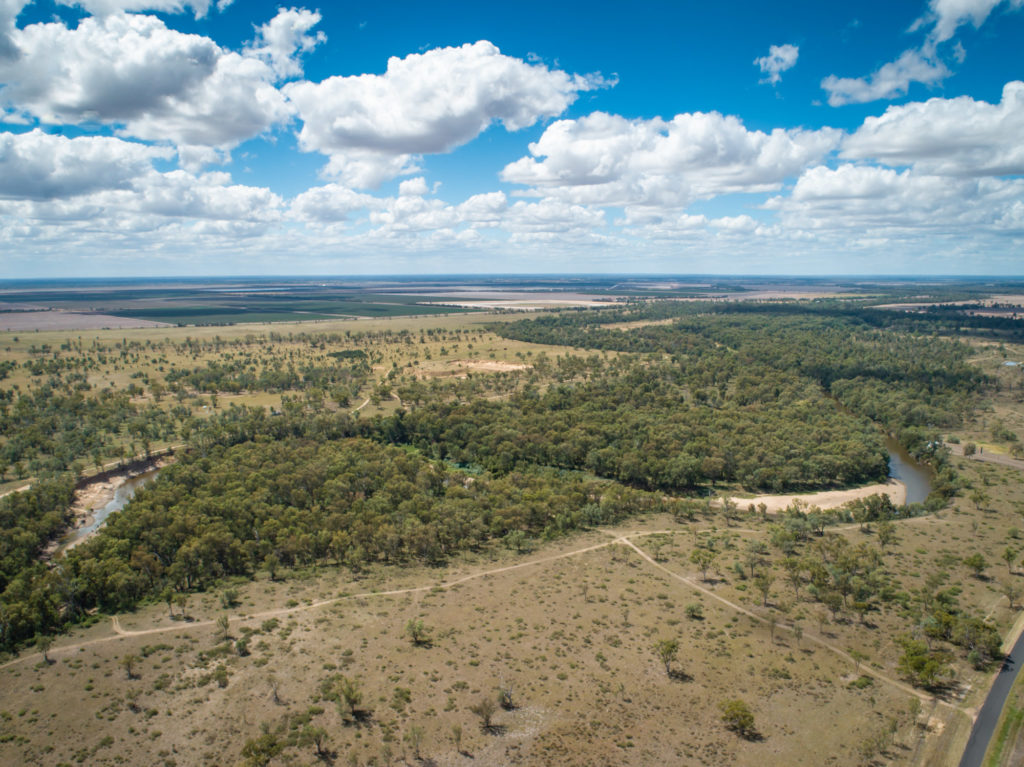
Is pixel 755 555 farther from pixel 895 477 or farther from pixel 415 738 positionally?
pixel 895 477

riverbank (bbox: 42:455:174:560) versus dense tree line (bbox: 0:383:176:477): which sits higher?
dense tree line (bbox: 0:383:176:477)

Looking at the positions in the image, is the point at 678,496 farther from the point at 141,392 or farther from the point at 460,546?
the point at 141,392

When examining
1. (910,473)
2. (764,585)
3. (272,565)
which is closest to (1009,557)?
(764,585)

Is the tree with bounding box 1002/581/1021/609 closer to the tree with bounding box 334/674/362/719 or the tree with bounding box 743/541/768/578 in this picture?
the tree with bounding box 743/541/768/578

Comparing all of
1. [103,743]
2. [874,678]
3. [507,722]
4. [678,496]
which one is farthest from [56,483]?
[874,678]

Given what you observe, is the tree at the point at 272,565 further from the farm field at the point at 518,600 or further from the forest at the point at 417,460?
the farm field at the point at 518,600

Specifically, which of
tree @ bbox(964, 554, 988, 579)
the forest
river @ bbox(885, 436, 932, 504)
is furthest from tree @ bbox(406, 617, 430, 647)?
river @ bbox(885, 436, 932, 504)
